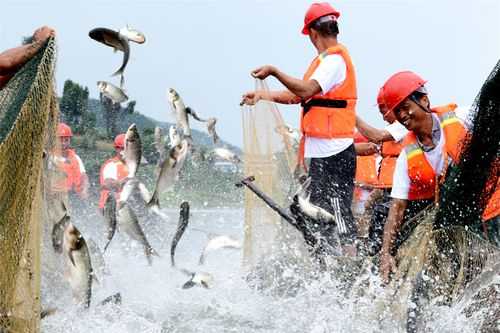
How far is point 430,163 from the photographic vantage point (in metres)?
6.54

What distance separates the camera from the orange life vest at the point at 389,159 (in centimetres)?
1028

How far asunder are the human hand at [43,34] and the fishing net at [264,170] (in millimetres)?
2580

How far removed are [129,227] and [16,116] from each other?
105 inches

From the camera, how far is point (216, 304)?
8.51m

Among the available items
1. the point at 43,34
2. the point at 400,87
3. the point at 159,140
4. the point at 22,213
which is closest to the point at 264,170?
the point at 159,140

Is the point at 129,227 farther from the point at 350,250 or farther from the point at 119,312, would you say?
the point at 350,250

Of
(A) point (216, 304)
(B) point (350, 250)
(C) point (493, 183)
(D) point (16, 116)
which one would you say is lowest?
(A) point (216, 304)

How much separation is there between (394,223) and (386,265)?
30 cm

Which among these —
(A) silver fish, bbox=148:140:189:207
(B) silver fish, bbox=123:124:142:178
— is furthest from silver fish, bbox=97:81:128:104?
(A) silver fish, bbox=148:140:189:207

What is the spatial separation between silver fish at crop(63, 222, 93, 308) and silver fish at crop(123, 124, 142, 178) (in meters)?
2.66

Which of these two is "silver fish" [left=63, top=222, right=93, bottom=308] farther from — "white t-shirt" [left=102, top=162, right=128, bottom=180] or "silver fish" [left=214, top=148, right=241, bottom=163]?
"white t-shirt" [left=102, top=162, right=128, bottom=180]

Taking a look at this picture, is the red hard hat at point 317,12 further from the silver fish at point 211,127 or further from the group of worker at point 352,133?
the silver fish at point 211,127

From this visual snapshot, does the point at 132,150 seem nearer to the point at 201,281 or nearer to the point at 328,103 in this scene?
the point at 201,281

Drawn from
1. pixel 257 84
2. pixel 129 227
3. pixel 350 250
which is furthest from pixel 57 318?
pixel 257 84
